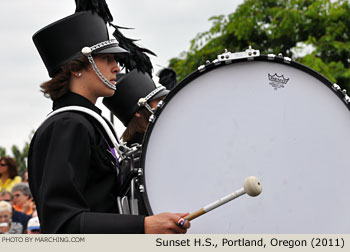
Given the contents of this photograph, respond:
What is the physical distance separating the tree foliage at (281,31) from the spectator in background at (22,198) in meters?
7.90

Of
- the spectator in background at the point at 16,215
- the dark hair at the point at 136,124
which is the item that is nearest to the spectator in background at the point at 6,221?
the spectator in background at the point at 16,215

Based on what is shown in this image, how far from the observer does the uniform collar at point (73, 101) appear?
2.97 meters

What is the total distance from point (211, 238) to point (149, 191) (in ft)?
1.51

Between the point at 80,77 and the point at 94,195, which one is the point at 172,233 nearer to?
the point at 94,195

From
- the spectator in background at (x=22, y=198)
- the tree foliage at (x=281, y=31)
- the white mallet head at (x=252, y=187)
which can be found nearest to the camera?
the white mallet head at (x=252, y=187)

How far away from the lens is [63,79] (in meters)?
3.04

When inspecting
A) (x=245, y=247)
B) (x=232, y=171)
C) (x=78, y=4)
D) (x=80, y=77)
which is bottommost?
(x=245, y=247)

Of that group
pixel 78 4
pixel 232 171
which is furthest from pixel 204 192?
pixel 78 4

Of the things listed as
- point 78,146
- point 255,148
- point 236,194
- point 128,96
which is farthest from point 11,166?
point 236,194

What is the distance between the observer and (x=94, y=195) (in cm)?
280

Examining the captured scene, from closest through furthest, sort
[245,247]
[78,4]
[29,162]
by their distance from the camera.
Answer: [245,247] < [29,162] < [78,4]

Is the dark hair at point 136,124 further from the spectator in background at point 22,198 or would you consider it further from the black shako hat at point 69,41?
the spectator in background at point 22,198

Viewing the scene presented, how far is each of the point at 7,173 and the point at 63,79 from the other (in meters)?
5.34

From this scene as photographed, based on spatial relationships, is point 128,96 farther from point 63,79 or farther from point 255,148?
point 255,148
